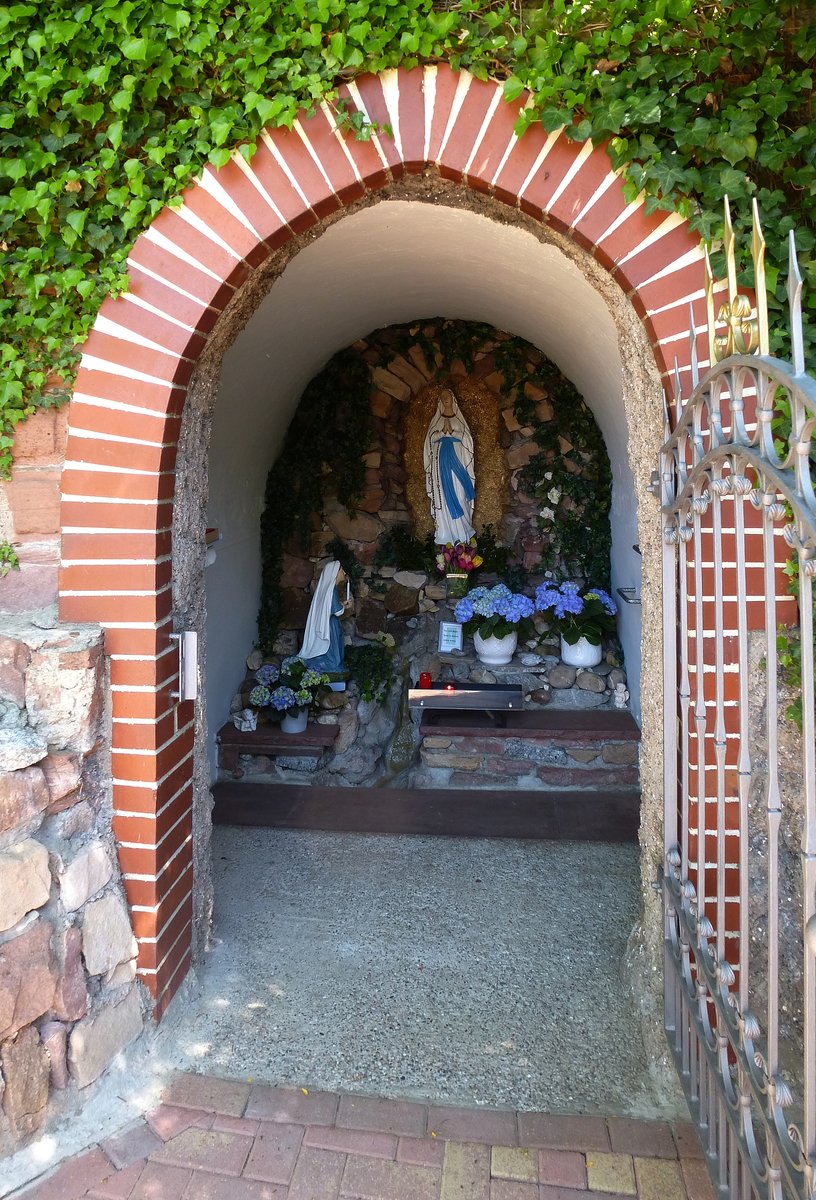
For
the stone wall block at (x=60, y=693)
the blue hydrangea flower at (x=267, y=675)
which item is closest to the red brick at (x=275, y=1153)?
the stone wall block at (x=60, y=693)

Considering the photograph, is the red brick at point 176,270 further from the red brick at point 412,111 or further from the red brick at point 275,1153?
the red brick at point 275,1153

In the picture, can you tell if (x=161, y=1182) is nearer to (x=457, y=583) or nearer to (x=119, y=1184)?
(x=119, y=1184)

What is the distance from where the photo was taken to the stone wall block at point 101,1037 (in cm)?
223

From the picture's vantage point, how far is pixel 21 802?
2.14 meters

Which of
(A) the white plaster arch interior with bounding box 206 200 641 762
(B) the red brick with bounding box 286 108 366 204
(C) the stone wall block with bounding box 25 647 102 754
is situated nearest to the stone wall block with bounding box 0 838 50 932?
Answer: (C) the stone wall block with bounding box 25 647 102 754

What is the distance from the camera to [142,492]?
2379mm

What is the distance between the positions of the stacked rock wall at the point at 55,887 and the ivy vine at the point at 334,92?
2.97 ft

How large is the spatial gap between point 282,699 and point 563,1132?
3.21 m

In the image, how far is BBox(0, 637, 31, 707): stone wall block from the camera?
7.47 feet

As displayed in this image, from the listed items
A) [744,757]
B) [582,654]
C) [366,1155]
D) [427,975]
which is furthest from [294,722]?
[744,757]

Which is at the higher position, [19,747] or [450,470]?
[450,470]

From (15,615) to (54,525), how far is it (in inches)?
11.2

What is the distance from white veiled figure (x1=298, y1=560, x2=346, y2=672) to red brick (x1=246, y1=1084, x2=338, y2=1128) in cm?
325

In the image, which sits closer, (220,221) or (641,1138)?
(641,1138)
